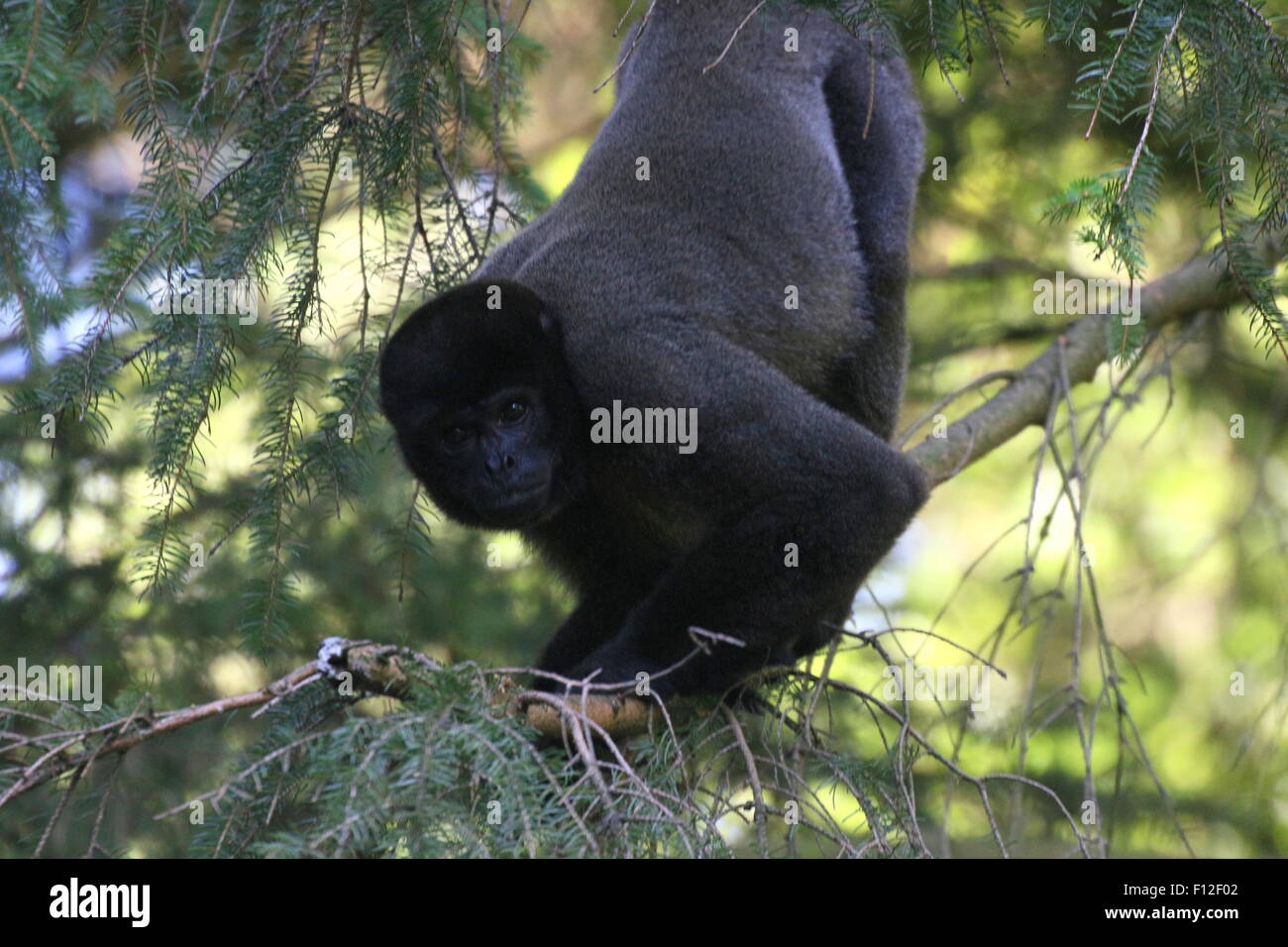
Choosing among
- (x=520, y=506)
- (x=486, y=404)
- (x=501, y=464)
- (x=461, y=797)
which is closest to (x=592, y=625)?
(x=520, y=506)

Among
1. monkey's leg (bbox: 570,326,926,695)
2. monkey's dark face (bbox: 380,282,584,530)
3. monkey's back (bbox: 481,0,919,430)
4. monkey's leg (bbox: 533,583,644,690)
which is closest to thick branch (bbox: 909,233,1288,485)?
monkey's back (bbox: 481,0,919,430)

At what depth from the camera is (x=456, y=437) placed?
412 centimetres

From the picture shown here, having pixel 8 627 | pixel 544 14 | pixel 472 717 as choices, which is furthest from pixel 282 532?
pixel 544 14

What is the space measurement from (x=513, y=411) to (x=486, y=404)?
0.10 m

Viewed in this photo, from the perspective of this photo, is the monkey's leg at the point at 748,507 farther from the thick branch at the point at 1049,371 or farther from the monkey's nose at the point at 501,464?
the thick branch at the point at 1049,371

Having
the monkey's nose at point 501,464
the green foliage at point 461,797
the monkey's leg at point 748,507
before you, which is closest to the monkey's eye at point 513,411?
the monkey's nose at point 501,464

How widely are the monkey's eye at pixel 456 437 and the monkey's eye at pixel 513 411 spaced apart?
14 centimetres

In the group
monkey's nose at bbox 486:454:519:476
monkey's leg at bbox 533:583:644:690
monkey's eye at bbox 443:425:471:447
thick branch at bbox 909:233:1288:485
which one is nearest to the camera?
monkey's nose at bbox 486:454:519:476

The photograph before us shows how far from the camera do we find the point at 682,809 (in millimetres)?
2748

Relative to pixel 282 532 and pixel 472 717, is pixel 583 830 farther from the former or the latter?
pixel 282 532

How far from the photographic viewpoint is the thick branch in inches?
196

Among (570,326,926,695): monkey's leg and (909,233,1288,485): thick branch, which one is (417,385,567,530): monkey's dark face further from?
(909,233,1288,485): thick branch

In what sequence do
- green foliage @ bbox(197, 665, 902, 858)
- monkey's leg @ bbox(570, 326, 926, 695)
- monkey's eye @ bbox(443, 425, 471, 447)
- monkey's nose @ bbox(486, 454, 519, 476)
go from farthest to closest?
monkey's eye @ bbox(443, 425, 471, 447) → monkey's nose @ bbox(486, 454, 519, 476) → monkey's leg @ bbox(570, 326, 926, 695) → green foliage @ bbox(197, 665, 902, 858)

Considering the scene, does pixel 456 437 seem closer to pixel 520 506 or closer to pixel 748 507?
pixel 520 506
